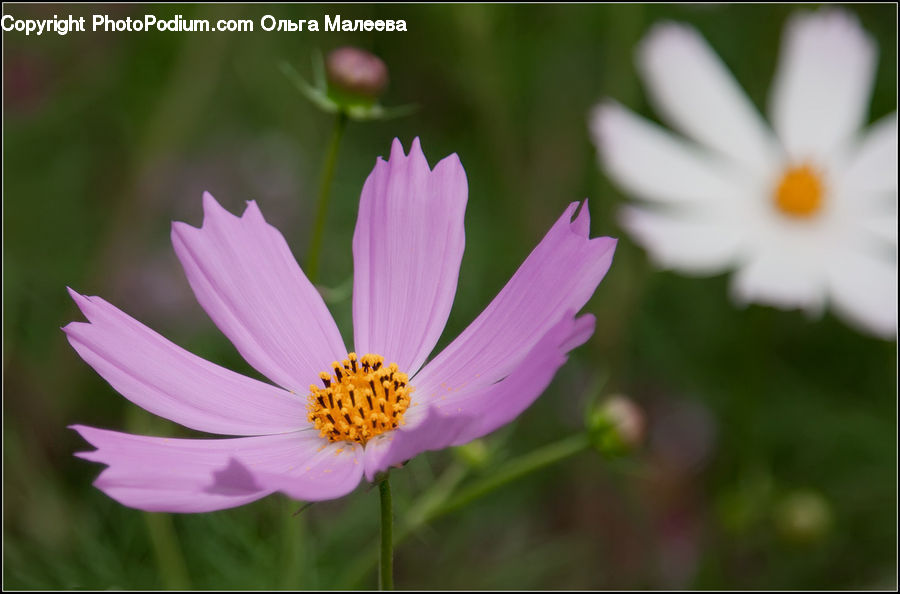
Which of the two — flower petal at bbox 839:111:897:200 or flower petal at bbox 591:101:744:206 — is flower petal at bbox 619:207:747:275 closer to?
flower petal at bbox 591:101:744:206

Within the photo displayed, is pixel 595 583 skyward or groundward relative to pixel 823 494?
groundward

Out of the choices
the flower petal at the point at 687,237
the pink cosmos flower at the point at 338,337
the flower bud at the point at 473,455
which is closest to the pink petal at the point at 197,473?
the pink cosmos flower at the point at 338,337

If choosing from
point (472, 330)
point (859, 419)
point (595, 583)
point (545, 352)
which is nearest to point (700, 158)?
point (859, 419)

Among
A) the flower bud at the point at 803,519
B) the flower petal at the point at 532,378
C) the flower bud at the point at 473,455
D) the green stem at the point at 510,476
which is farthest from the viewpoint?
the flower bud at the point at 803,519

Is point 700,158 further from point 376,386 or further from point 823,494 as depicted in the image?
point 376,386

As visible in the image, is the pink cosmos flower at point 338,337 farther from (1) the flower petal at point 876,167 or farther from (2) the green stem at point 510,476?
(1) the flower petal at point 876,167
